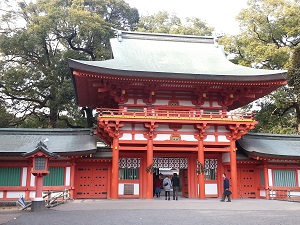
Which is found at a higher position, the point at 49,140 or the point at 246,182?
the point at 49,140

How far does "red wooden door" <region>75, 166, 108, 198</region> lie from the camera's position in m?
17.6

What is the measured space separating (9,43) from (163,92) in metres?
18.6

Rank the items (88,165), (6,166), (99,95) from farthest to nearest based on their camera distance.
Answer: (99,95)
(88,165)
(6,166)

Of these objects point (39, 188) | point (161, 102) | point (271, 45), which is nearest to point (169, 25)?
point (271, 45)

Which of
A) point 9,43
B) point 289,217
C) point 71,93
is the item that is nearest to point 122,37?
point 71,93

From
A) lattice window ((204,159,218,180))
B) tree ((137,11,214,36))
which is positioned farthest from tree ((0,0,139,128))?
lattice window ((204,159,218,180))

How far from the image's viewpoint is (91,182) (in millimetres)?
17750

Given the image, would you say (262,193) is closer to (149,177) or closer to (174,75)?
(149,177)

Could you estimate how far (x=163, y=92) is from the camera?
18266mm

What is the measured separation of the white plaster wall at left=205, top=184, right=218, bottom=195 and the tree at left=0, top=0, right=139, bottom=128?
16.1 m

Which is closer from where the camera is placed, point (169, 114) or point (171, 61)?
point (169, 114)

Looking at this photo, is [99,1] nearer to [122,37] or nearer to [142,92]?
[122,37]

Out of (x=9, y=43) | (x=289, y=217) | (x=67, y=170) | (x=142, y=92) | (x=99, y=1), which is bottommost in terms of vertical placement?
(x=289, y=217)

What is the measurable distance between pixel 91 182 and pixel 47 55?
18.6 m
